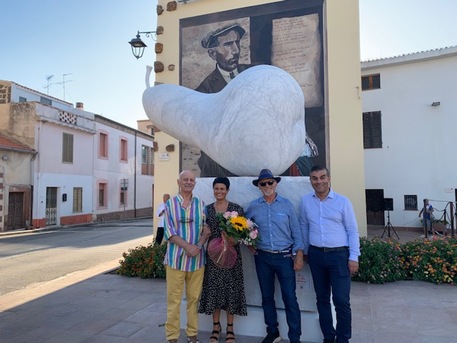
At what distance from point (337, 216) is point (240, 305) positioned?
112 cm

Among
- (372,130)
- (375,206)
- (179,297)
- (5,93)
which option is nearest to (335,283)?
(179,297)

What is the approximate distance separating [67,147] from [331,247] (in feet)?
64.3

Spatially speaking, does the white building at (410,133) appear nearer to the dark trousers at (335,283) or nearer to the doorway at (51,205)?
the dark trousers at (335,283)

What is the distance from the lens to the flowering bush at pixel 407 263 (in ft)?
17.3

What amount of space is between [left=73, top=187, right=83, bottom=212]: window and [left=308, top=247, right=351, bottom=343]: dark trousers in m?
19.7

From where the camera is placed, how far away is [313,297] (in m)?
3.19

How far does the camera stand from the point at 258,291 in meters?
3.30

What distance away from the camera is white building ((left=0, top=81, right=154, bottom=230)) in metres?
17.3

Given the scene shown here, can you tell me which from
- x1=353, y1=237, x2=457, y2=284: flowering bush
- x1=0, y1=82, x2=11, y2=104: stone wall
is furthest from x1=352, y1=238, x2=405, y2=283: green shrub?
x1=0, y1=82, x2=11, y2=104: stone wall

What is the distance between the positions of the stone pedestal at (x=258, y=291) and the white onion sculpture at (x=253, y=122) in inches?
6.8

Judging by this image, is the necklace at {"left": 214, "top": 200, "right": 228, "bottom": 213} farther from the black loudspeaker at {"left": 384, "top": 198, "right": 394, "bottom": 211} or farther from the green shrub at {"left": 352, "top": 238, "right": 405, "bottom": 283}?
the black loudspeaker at {"left": 384, "top": 198, "right": 394, "bottom": 211}

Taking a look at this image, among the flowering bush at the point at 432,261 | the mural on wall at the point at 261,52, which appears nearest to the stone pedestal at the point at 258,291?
the flowering bush at the point at 432,261

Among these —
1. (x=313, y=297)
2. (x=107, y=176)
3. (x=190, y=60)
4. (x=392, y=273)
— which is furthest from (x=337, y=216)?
(x=107, y=176)

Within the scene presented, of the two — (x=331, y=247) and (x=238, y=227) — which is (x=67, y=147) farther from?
(x=331, y=247)
